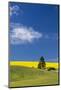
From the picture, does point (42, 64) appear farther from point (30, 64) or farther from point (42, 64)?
point (30, 64)

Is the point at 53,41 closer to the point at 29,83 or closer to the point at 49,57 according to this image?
the point at 49,57

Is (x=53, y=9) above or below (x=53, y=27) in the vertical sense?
above

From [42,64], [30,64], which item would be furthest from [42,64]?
[30,64]

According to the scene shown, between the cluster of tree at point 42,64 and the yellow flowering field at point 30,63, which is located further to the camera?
the cluster of tree at point 42,64

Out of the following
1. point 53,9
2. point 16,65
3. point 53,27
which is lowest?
point 16,65

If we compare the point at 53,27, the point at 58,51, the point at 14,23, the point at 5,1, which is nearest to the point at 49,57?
the point at 58,51

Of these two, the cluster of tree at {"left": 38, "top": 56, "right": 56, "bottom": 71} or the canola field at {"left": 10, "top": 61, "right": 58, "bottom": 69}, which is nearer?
the canola field at {"left": 10, "top": 61, "right": 58, "bottom": 69}

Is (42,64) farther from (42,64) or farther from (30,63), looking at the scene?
(30,63)

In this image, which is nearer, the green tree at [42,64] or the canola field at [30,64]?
the canola field at [30,64]

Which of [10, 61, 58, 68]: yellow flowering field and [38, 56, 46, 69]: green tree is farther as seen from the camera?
[38, 56, 46, 69]: green tree

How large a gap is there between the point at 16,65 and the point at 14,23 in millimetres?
579

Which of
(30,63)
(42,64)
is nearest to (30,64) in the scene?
(30,63)

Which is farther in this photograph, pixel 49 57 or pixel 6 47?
pixel 49 57

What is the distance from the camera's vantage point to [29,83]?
3.79 meters
